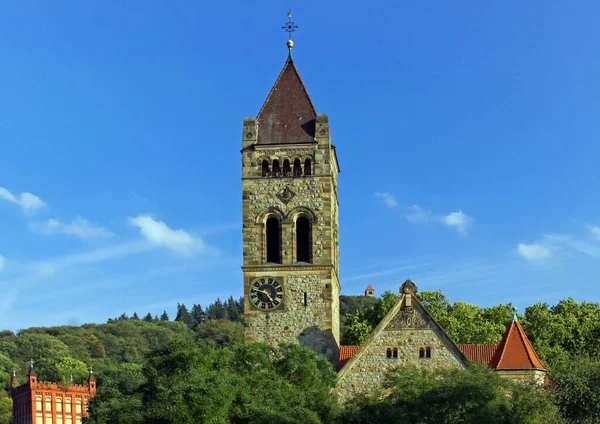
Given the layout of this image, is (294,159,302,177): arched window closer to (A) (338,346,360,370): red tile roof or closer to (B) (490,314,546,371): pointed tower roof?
(A) (338,346,360,370): red tile roof

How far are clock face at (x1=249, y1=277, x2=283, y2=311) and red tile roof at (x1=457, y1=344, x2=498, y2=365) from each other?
9776mm

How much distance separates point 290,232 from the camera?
57219mm

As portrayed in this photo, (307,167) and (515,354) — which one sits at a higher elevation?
(307,167)

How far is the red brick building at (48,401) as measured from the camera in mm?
157750

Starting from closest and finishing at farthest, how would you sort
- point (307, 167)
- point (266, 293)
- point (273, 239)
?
1. point (266, 293)
2. point (273, 239)
3. point (307, 167)

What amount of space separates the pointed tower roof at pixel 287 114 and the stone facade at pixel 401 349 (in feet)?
32.9

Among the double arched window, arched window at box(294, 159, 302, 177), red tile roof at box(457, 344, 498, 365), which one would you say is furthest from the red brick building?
arched window at box(294, 159, 302, 177)

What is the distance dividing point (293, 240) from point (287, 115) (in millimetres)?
6576

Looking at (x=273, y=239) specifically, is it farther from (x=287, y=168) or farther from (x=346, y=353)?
(x=346, y=353)

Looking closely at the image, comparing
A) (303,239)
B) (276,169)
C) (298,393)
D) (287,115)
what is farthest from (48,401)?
(298,393)

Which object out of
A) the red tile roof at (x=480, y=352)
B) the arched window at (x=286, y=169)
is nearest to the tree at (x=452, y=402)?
the red tile roof at (x=480, y=352)

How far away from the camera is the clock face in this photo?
56.9 meters

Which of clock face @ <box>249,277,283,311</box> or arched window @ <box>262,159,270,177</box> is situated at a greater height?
arched window @ <box>262,159,270,177</box>

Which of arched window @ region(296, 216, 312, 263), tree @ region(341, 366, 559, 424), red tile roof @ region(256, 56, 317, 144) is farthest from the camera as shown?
red tile roof @ region(256, 56, 317, 144)
